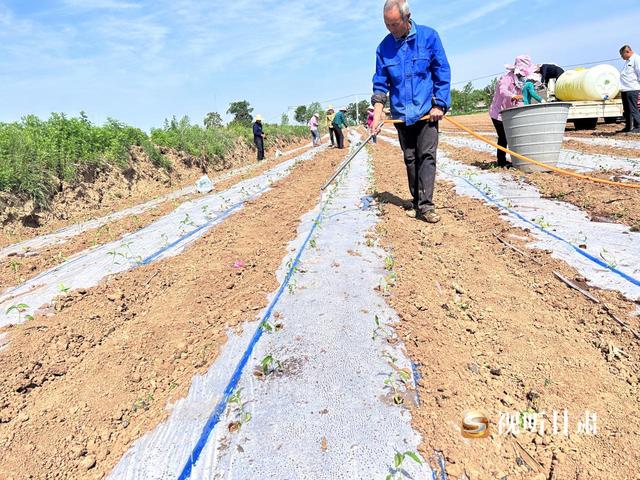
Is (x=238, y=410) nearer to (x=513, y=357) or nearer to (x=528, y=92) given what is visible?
(x=513, y=357)

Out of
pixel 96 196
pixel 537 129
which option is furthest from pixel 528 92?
pixel 96 196

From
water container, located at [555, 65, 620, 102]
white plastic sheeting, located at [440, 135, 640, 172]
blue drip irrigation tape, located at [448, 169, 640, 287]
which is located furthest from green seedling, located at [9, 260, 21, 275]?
water container, located at [555, 65, 620, 102]

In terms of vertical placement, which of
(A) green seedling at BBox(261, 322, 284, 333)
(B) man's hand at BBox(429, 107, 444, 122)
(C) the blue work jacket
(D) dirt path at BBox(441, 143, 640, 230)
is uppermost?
(C) the blue work jacket

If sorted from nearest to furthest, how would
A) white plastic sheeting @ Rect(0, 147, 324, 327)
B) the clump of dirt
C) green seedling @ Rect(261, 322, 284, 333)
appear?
green seedling @ Rect(261, 322, 284, 333) → white plastic sheeting @ Rect(0, 147, 324, 327) → the clump of dirt

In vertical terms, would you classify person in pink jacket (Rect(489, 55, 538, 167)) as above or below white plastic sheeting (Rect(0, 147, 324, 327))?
above

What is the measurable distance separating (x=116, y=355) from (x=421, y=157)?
3173 millimetres

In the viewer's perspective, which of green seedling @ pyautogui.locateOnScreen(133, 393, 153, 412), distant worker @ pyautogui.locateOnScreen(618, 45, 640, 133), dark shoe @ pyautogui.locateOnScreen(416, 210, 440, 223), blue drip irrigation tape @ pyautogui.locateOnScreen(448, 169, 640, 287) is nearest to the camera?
green seedling @ pyautogui.locateOnScreen(133, 393, 153, 412)

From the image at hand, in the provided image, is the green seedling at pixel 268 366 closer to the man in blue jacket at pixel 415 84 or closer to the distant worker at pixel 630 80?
the man in blue jacket at pixel 415 84

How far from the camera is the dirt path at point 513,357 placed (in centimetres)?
148

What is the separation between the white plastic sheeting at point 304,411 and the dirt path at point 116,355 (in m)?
0.14

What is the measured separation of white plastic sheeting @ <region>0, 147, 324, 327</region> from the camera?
3374 mm

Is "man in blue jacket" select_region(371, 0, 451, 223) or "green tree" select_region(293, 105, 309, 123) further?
"green tree" select_region(293, 105, 309, 123)

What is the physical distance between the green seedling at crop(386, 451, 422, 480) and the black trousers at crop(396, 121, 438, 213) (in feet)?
10.1

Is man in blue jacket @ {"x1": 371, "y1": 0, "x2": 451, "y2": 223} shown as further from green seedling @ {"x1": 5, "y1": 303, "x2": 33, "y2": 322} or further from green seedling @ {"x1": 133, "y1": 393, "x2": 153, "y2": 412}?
green seedling @ {"x1": 5, "y1": 303, "x2": 33, "y2": 322}
